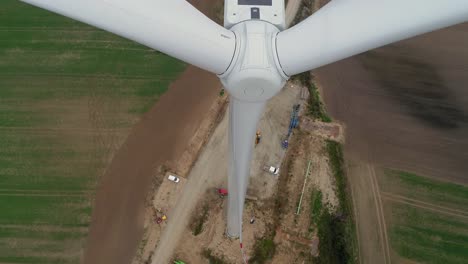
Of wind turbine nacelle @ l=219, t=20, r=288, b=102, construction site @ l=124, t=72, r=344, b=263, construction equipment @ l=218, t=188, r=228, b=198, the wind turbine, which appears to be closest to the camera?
the wind turbine

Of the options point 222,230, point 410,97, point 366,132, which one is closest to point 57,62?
point 222,230

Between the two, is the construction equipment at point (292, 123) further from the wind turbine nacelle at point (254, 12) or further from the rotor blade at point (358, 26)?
the rotor blade at point (358, 26)

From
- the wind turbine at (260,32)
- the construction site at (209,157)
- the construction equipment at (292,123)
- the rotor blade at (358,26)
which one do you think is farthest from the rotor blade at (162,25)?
the construction equipment at (292,123)

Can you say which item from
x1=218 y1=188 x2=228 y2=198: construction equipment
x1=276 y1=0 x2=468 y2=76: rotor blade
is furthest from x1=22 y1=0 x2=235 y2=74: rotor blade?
x1=218 y1=188 x2=228 y2=198: construction equipment

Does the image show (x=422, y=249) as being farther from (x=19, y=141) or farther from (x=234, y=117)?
(x=19, y=141)

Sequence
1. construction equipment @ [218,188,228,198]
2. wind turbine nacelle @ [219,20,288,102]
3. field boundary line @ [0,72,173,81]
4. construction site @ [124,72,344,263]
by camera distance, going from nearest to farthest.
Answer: wind turbine nacelle @ [219,20,288,102], construction site @ [124,72,344,263], construction equipment @ [218,188,228,198], field boundary line @ [0,72,173,81]

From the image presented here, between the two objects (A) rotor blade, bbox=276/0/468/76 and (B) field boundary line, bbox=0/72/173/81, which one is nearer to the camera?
(A) rotor blade, bbox=276/0/468/76

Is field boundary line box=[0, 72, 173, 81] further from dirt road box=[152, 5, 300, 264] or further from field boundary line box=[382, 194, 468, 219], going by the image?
field boundary line box=[382, 194, 468, 219]
